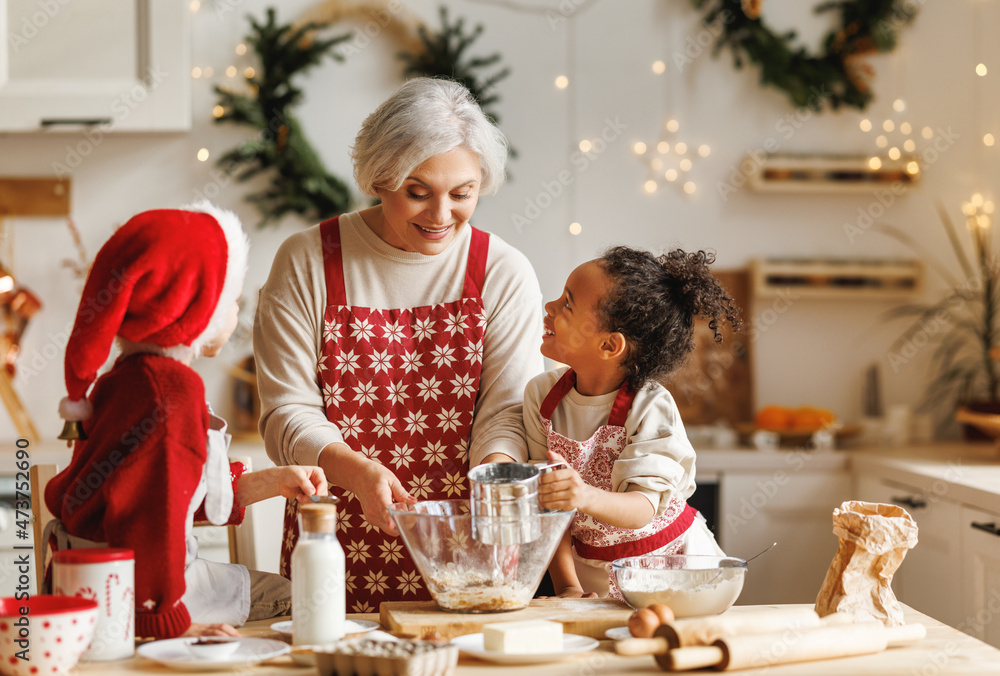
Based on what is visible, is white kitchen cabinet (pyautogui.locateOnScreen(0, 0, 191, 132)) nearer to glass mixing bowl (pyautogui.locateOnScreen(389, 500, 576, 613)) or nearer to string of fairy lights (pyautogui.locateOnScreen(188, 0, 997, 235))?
string of fairy lights (pyautogui.locateOnScreen(188, 0, 997, 235))

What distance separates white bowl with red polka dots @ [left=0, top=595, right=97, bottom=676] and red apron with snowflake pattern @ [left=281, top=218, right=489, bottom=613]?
59 cm

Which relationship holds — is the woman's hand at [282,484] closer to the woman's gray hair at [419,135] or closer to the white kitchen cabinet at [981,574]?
the woman's gray hair at [419,135]

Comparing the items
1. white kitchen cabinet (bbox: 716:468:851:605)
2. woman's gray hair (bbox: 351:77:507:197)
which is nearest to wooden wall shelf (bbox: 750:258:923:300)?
white kitchen cabinet (bbox: 716:468:851:605)

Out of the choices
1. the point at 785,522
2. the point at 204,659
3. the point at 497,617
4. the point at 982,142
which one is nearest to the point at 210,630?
the point at 204,659

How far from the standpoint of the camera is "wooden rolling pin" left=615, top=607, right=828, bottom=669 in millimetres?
932

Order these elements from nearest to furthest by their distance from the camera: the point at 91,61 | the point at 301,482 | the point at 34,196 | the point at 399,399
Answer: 1. the point at 301,482
2. the point at 399,399
3. the point at 91,61
4. the point at 34,196

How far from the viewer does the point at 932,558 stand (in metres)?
2.28

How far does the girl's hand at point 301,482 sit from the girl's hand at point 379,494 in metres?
0.09

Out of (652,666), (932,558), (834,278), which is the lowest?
(932,558)

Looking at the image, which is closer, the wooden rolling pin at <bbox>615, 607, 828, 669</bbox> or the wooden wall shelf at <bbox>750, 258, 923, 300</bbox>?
the wooden rolling pin at <bbox>615, 607, 828, 669</bbox>

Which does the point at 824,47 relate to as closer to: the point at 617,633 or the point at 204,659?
the point at 617,633

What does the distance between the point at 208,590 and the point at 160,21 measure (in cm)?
206

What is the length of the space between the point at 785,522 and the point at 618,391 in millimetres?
1517

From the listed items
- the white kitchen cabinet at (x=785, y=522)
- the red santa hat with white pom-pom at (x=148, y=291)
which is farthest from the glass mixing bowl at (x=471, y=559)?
the white kitchen cabinet at (x=785, y=522)
